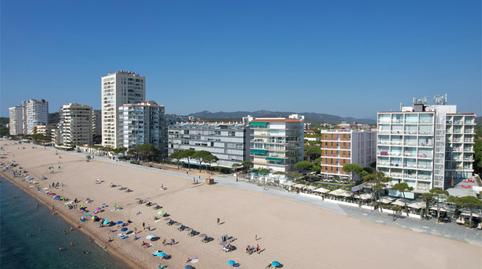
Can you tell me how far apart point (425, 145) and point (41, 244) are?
51.4 m

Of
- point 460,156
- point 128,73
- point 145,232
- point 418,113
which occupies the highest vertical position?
point 128,73

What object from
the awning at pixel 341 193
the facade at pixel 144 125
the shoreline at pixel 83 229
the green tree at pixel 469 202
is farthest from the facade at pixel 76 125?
the green tree at pixel 469 202

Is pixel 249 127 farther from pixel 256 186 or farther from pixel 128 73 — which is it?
pixel 128 73

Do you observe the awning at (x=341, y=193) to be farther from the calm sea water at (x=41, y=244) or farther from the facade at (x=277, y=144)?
the calm sea water at (x=41, y=244)

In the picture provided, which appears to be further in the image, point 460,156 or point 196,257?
point 460,156

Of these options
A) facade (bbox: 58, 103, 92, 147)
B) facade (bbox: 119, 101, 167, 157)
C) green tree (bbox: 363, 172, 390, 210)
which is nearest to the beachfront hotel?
green tree (bbox: 363, 172, 390, 210)

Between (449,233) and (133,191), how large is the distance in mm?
45070

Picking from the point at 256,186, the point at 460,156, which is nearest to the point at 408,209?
the point at 460,156

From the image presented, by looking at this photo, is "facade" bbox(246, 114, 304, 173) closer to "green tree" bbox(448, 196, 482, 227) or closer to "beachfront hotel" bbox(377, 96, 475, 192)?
"beachfront hotel" bbox(377, 96, 475, 192)

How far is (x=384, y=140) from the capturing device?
51.3 meters

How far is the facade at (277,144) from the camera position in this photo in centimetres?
6644

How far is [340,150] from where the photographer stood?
60406mm

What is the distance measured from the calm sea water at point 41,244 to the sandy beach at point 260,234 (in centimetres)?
160

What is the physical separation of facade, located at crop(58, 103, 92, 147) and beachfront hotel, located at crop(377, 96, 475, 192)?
388ft
